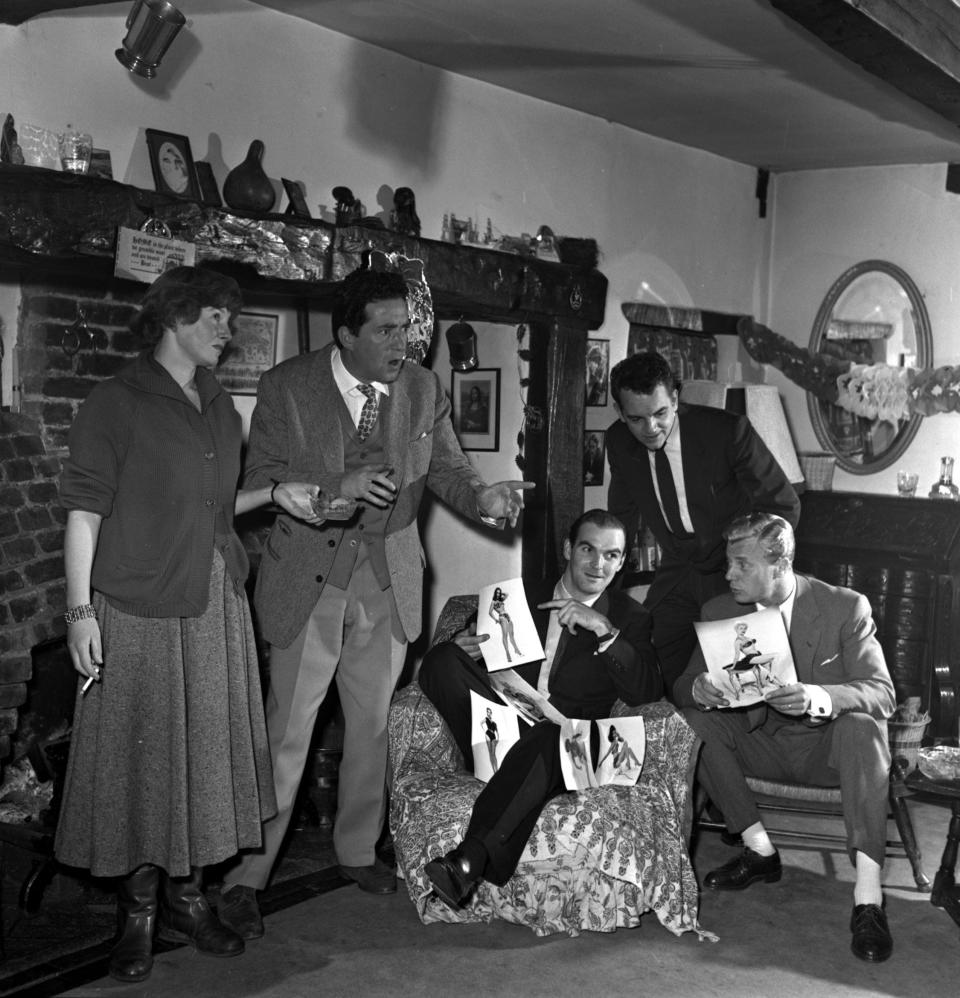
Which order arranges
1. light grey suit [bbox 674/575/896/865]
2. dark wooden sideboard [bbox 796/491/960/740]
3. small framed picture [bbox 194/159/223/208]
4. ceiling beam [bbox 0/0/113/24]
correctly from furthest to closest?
1. dark wooden sideboard [bbox 796/491/960/740]
2. small framed picture [bbox 194/159/223/208]
3. light grey suit [bbox 674/575/896/865]
4. ceiling beam [bbox 0/0/113/24]

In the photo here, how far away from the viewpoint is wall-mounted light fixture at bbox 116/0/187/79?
351 cm

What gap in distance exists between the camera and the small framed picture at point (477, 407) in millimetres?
5914

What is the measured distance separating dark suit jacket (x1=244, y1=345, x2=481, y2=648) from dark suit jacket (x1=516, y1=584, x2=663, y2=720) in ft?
1.60

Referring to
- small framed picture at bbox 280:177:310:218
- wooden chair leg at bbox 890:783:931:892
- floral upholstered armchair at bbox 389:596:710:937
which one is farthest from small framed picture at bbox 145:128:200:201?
wooden chair leg at bbox 890:783:931:892

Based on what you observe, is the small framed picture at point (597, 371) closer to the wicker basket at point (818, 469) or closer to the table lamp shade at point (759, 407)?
the table lamp shade at point (759, 407)

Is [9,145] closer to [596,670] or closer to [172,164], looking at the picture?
[172,164]

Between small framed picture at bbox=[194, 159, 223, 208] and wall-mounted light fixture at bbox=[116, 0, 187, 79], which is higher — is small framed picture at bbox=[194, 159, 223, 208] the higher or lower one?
the lower one

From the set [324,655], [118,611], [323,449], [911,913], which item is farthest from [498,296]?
→ [911,913]

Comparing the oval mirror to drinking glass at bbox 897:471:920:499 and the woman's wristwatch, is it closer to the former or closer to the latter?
drinking glass at bbox 897:471:920:499

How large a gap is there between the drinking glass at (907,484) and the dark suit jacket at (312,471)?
3317 mm

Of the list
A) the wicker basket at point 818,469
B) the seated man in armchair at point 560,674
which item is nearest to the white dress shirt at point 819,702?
the seated man in armchair at point 560,674

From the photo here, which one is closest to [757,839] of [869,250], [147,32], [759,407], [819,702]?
[819,702]

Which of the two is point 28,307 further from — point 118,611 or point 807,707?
point 807,707

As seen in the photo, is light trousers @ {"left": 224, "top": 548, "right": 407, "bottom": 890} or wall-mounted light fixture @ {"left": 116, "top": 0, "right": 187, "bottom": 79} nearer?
wall-mounted light fixture @ {"left": 116, "top": 0, "right": 187, "bottom": 79}
